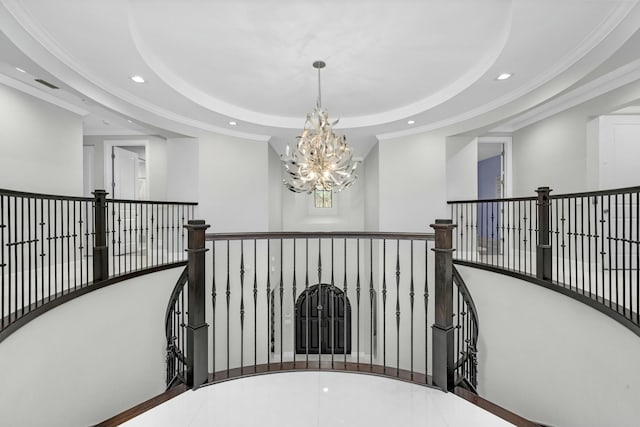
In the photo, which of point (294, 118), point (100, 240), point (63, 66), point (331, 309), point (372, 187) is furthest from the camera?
point (372, 187)

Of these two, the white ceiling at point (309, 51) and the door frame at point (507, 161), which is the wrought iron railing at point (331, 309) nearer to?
the white ceiling at point (309, 51)

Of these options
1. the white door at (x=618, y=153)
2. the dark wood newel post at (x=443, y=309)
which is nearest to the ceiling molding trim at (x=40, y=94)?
the dark wood newel post at (x=443, y=309)

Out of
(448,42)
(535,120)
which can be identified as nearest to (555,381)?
(448,42)

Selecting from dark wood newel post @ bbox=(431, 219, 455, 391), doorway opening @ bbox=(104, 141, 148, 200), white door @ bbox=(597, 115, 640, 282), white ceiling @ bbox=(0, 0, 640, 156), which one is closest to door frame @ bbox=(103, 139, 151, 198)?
doorway opening @ bbox=(104, 141, 148, 200)

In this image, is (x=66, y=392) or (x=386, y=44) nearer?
(x=66, y=392)

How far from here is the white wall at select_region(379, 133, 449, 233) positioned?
545 cm

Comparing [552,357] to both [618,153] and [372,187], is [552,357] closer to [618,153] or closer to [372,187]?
[618,153]

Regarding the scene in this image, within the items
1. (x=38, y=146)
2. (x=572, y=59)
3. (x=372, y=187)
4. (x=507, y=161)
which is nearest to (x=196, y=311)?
(x=38, y=146)

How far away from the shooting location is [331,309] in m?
5.84

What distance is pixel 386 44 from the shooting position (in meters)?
3.02

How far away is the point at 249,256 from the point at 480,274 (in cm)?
409

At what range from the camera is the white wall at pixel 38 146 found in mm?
3893

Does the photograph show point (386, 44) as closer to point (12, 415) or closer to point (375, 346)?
point (12, 415)

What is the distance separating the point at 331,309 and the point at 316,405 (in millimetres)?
3990
